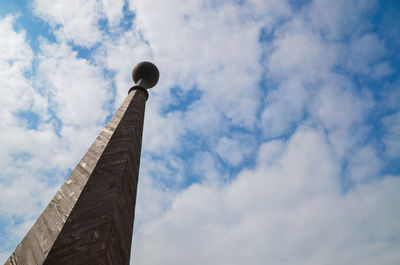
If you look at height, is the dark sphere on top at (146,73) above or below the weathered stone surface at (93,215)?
above

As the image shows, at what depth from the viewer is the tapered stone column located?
217 cm

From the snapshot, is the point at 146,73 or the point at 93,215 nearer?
the point at 93,215

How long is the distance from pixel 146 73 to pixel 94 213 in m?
4.70

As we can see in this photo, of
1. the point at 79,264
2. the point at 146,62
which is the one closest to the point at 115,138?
the point at 79,264

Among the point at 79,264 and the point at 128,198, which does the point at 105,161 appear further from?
the point at 79,264

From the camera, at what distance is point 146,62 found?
6.66m

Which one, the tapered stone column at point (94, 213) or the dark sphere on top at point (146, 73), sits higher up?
the dark sphere on top at point (146, 73)

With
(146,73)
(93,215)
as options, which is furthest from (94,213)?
(146,73)

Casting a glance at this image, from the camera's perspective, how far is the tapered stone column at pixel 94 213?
7.11 ft

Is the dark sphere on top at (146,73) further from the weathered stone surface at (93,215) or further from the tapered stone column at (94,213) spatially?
the weathered stone surface at (93,215)

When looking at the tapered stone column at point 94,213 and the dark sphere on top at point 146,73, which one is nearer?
the tapered stone column at point 94,213

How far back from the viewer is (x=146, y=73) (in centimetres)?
652

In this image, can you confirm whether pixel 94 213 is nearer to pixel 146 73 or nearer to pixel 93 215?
pixel 93 215

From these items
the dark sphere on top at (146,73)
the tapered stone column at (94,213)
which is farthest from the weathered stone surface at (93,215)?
the dark sphere on top at (146,73)
